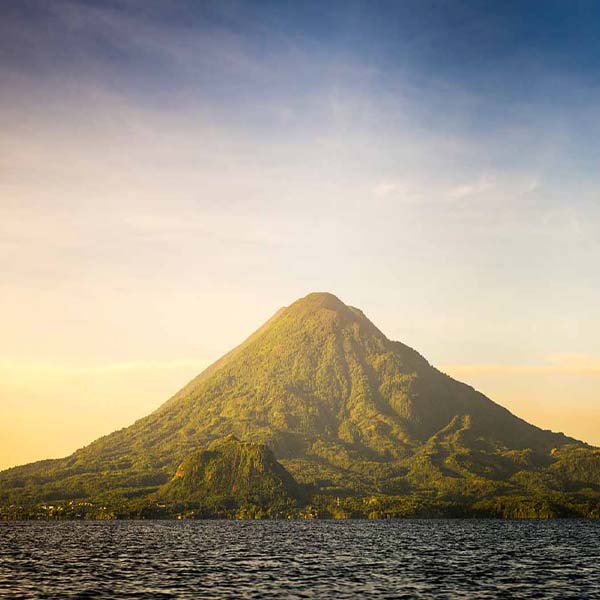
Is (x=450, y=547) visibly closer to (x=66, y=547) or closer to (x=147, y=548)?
(x=147, y=548)

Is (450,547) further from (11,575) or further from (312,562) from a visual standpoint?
(11,575)

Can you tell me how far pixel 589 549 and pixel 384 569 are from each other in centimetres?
8390

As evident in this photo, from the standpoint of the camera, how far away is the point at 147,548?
624 feet

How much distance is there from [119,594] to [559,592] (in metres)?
58.0

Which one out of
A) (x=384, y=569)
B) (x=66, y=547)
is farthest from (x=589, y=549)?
(x=66, y=547)

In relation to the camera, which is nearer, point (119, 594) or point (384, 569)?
point (119, 594)

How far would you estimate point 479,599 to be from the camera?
98.7 metres

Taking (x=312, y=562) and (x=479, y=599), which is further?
(x=312, y=562)

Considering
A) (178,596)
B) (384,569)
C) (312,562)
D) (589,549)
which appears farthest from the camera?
(589,549)

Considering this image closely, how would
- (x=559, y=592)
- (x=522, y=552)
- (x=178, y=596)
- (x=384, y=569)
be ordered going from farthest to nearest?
(x=522, y=552), (x=384, y=569), (x=559, y=592), (x=178, y=596)

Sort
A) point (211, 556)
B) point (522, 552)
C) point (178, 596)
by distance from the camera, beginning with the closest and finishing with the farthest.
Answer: point (178, 596)
point (211, 556)
point (522, 552)

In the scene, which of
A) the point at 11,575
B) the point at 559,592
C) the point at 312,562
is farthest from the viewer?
the point at 312,562

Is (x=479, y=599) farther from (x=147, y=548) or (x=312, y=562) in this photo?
(x=147, y=548)

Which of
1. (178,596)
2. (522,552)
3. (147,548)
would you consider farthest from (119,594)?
(522,552)
